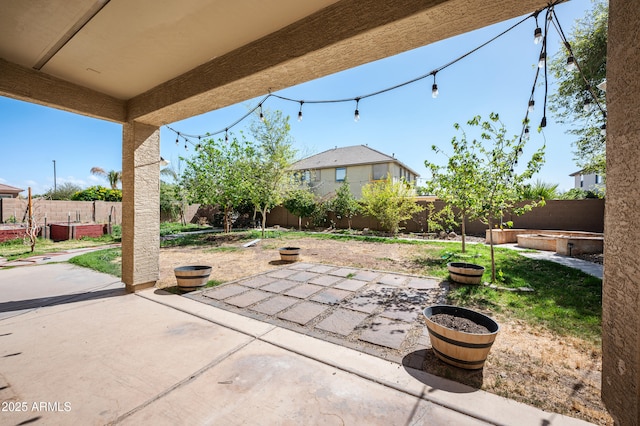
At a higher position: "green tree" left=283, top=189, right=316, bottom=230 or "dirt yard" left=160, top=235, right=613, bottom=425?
"green tree" left=283, top=189, right=316, bottom=230

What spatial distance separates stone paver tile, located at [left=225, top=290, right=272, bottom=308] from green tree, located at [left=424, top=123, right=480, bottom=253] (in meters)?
4.32

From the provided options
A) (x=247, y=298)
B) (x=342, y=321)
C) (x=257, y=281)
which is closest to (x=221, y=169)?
(x=257, y=281)

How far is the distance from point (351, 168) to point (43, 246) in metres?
17.4

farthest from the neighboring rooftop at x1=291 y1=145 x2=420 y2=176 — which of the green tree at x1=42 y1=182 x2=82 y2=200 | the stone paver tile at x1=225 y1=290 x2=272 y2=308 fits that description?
the green tree at x1=42 y1=182 x2=82 y2=200

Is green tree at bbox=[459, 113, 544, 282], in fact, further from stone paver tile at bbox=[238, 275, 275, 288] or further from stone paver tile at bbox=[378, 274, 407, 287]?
stone paver tile at bbox=[238, 275, 275, 288]

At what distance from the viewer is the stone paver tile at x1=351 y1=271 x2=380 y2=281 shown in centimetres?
518

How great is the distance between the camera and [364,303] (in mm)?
3850

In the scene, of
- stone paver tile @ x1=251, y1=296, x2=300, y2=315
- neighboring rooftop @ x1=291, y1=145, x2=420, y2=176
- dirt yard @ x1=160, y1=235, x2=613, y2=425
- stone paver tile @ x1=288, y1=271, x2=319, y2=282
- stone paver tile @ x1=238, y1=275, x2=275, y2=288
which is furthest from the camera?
neighboring rooftop @ x1=291, y1=145, x2=420, y2=176

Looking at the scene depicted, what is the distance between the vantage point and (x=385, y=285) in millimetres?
4715

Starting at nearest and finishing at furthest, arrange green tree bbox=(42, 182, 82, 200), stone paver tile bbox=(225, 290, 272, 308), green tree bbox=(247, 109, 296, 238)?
stone paver tile bbox=(225, 290, 272, 308), green tree bbox=(247, 109, 296, 238), green tree bbox=(42, 182, 82, 200)

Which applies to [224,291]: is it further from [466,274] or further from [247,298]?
[466,274]

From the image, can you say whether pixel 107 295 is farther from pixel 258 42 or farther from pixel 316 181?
pixel 316 181

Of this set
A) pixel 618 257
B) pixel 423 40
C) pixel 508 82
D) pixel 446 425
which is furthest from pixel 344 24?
pixel 508 82

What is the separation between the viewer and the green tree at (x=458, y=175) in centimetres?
506
